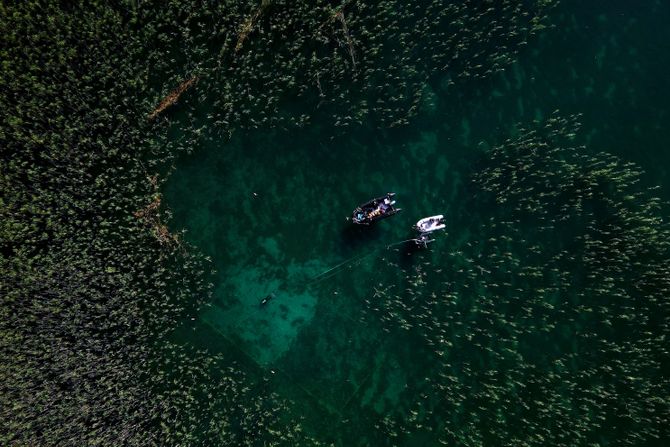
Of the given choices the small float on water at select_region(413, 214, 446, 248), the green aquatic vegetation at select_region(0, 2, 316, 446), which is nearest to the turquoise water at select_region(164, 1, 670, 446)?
the small float on water at select_region(413, 214, 446, 248)

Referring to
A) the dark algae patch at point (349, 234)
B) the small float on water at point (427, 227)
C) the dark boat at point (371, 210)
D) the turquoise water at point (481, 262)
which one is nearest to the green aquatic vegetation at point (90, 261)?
the dark algae patch at point (349, 234)

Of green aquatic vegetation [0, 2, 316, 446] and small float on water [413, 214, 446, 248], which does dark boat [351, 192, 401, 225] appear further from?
green aquatic vegetation [0, 2, 316, 446]

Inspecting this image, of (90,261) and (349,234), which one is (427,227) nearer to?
(349,234)

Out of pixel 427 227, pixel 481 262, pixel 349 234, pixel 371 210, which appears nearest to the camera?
pixel 371 210

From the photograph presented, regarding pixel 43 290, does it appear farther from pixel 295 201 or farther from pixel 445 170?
pixel 445 170

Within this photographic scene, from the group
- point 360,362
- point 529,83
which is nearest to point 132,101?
point 360,362

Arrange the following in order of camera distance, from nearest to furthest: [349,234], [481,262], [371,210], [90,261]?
[90,261], [371,210], [349,234], [481,262]

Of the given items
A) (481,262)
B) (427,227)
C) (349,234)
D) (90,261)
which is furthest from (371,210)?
(90,261)
